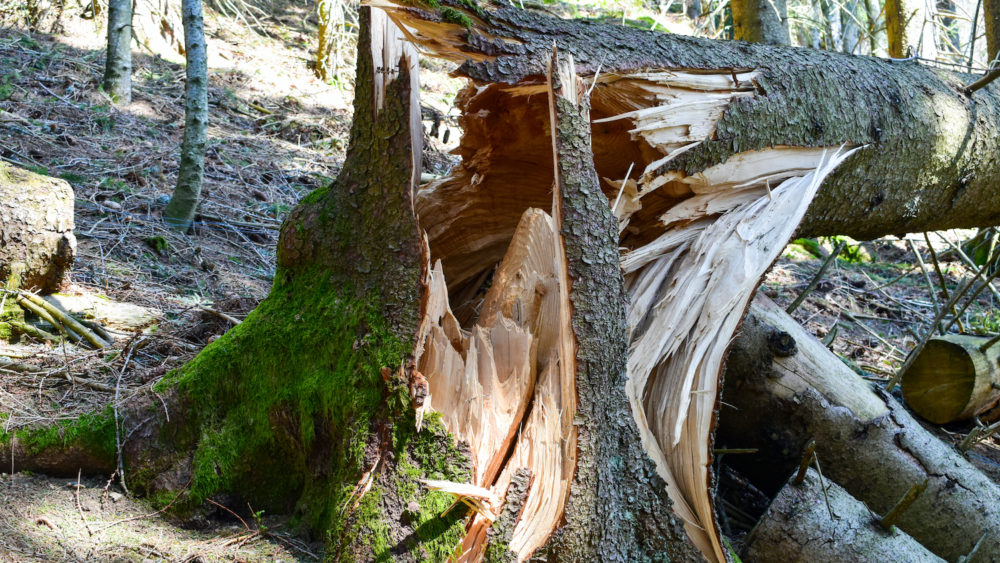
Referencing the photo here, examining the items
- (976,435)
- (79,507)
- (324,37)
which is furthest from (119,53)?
(976,435)

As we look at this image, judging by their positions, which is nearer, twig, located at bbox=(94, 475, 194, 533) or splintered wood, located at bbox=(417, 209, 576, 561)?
splintered wood, located at bbox=(417, 209, 576, 561)

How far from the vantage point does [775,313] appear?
Answer: 342cm

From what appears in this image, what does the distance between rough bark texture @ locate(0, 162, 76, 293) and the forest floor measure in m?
0.23

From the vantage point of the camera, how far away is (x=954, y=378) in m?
3.97

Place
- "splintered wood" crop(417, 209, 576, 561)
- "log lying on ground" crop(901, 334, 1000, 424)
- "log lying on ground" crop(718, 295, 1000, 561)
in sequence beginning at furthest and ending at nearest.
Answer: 1. "log lying on ground" crop(901, 334, 1000, 424)
2. "log lying on ground" crop(718, 295, 1000, 561)
3. "splintered wood" crop(417, 209, 576, 561)

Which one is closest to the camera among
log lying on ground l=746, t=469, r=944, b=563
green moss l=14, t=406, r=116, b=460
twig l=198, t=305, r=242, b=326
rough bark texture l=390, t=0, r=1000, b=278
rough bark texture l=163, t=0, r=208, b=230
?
→ rough bark texture l=390, t=0, r=1000, b=278

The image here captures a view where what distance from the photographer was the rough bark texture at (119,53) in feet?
23.1

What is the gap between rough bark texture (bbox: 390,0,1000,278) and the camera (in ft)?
7.80

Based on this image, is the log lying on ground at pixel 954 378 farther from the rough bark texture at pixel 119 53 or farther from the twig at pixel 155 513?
the rough bark texture at pixel 119 53

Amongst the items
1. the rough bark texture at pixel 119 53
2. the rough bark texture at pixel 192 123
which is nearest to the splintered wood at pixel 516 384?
the rough bark texture at pixel 192 123

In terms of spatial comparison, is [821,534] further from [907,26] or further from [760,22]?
[907,26]

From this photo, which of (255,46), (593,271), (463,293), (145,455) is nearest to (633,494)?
(593,271)

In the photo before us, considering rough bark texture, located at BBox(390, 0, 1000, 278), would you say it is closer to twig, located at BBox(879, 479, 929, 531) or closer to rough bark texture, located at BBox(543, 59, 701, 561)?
rough bark texture, located at BBox(543, 59, 701, 561)

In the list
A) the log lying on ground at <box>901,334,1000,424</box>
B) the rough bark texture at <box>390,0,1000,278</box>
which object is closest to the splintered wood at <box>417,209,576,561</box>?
the rough bark texture at <box>390,0,1000,278</box>
